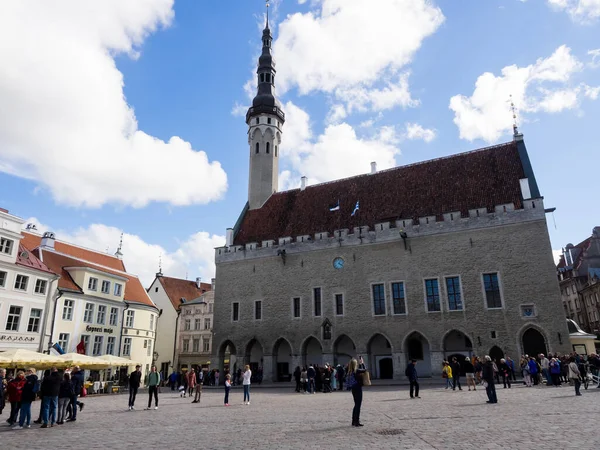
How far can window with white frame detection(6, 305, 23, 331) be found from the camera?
2297 cm

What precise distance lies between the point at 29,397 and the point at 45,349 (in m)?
17.9

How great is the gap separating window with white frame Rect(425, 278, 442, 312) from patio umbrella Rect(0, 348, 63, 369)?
63.7 feet

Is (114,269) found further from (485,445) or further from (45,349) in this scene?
(485,445)

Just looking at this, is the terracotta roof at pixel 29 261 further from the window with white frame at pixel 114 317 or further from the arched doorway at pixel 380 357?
the arched doorway at pixel 380 357

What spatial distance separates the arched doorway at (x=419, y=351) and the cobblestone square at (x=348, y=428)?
13235 millimetres

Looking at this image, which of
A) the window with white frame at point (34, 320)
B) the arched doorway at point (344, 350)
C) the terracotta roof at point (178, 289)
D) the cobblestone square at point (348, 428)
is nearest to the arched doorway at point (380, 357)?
the arched doorway at point (344, 350)

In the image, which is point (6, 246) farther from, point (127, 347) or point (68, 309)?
point (127, 347)

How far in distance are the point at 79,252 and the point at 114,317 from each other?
20.1 ft

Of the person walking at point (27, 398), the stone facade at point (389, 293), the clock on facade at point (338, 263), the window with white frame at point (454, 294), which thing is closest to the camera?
the person walking at point (27, 398)

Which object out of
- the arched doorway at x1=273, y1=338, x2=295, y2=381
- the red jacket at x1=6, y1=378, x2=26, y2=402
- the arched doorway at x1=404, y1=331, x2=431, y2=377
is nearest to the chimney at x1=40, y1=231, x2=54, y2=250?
the arched doorway at x1=273, y1=338, x2=295, y2=381

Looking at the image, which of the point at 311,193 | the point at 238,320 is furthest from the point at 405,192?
the point at 238,320

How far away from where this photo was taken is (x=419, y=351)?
85.7 ft

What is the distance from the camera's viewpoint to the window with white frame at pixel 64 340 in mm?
26359

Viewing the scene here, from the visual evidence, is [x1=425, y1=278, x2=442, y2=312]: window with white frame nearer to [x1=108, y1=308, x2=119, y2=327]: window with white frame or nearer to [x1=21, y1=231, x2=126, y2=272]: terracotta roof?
[x1=108, y1=308, x2=119, y2=327]: window with white frame
